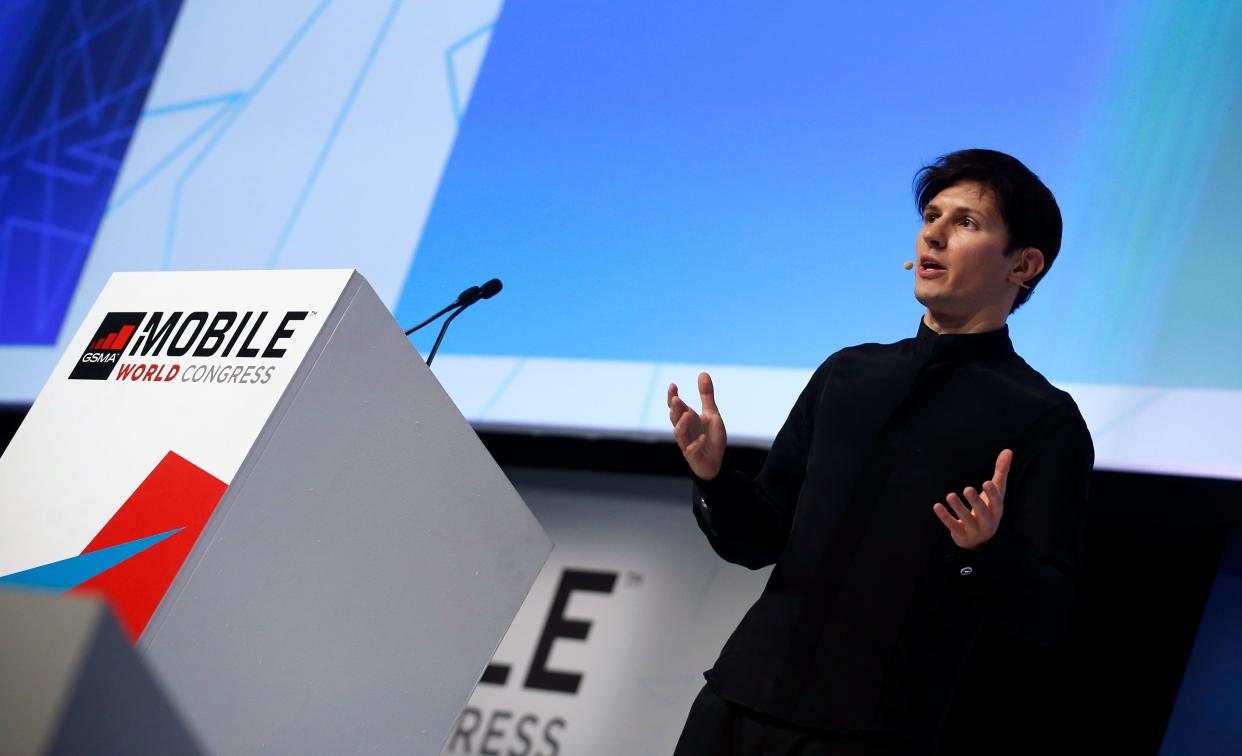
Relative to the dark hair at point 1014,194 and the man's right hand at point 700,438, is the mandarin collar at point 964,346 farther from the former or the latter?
the man's right hand at point 700,438

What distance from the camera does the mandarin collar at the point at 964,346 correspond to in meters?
1.66

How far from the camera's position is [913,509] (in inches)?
61.6

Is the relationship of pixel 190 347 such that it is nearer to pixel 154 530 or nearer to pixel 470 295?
pixel 154 530

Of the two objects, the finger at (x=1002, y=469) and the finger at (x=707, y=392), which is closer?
the finger at (x=1002, y=469)

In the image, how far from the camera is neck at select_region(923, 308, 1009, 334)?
5.51 feet

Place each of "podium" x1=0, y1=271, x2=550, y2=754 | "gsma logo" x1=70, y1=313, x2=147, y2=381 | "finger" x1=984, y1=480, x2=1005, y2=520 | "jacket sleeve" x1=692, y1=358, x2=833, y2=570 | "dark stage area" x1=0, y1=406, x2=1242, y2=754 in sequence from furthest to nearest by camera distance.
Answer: "dark stage area" x1=0, y1=406, x2=1242, y2=754 → "gsma logo" x1=70, y1=313, x2=147, y2=381 → "jacket sleeve" x1=692, y1=358, x2=833, y2=570 → "podium" x1=0, y1=271, x2=550, y2=754 → "finger" x1=984, y1=480, x2=1005, y2=520

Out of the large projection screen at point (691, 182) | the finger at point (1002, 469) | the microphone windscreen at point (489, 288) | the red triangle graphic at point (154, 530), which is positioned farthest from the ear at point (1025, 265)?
the red triangle graphic at point (154, 530)

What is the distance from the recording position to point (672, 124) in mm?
2801

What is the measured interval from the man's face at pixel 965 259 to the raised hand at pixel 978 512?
31 centimetres

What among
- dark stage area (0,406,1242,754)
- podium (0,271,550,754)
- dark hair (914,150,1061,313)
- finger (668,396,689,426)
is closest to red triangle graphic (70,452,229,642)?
podium (0,271,550,754)

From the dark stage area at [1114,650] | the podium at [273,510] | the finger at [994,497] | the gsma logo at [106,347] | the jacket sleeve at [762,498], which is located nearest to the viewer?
the finger at [994,497]

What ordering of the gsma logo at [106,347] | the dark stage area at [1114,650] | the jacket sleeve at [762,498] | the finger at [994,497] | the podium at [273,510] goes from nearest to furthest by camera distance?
the finger at [994,497] < the podium at [273,510] < the jacket sleeve at [762,498] < the gsma logo at [106,347] < the dark stage area at [1114,650]

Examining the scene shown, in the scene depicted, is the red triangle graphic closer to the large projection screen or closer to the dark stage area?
the large projection screen

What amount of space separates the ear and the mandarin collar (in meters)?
0.07
